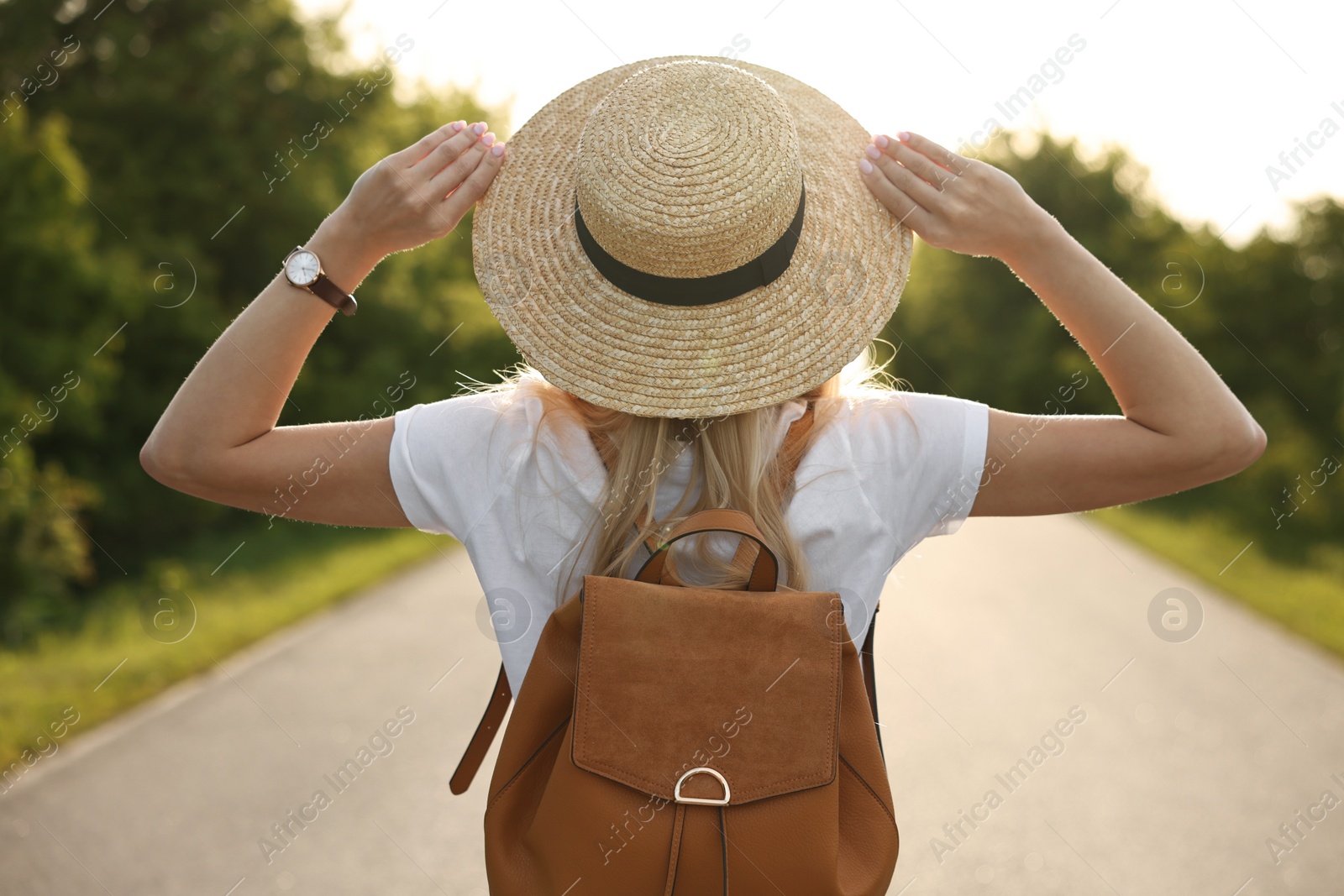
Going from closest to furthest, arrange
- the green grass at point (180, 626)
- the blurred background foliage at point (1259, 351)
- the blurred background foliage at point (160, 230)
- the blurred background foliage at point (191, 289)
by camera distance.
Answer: the green grass at point (180, 626) < the blurred background foliage at point (191, 289) < the blurred background foliage at point (160, 230) < the blurred background foliage at point (1259, 351)

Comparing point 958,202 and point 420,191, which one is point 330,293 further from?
point 958,202

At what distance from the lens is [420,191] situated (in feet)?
5.38

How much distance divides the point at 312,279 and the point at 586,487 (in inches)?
22.0

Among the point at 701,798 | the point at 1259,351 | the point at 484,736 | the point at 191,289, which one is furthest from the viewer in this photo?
the point at 1259,351

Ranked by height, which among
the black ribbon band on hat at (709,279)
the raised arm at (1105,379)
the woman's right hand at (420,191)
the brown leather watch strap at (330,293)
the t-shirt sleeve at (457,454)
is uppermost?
the raised arm at (1105,379)

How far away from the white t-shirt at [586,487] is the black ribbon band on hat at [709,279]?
8.3 inches

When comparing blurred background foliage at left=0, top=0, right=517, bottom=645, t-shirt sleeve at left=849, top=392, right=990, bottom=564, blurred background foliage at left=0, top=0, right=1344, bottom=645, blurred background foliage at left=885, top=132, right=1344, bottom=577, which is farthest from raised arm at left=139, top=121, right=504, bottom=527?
blurred background foliage at left=0, top=0, right=517, bottom=645

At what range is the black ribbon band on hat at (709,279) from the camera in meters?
1.63

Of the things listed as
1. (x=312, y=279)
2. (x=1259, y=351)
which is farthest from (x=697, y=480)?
(x=1259, y=351)

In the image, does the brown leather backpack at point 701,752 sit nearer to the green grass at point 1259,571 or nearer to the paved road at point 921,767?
the paved road at point 921,767

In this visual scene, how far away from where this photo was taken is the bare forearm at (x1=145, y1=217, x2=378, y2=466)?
167 cm

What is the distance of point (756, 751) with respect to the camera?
59.0 inches

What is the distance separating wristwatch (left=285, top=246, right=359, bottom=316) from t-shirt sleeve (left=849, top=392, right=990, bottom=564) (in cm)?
85

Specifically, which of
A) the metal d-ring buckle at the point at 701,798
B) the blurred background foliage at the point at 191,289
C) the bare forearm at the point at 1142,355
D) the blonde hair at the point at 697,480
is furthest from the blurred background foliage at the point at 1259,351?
the metal d-ring buckle at the point at 701,798
